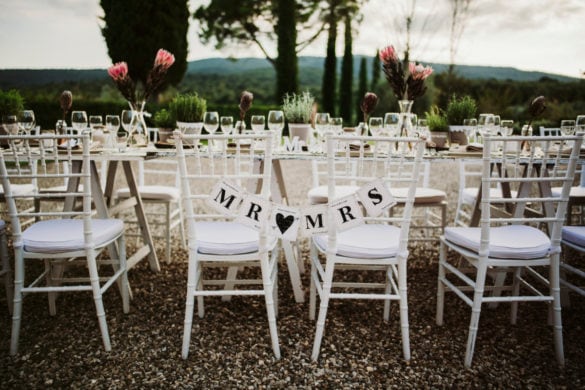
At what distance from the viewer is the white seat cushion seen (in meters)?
1.88

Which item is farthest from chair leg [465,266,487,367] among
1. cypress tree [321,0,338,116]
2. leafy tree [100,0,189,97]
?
cypress tree [321,0,338,116]

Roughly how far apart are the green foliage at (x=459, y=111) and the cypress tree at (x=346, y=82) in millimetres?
12406

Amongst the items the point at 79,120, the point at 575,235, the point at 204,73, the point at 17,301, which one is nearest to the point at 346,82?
the point at 204,73

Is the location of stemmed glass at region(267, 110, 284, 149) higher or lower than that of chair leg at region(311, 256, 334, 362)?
higher

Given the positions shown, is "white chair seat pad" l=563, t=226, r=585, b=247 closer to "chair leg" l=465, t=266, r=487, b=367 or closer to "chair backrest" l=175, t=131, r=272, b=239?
"chair leg" l=465, t=266, r=487, b=367

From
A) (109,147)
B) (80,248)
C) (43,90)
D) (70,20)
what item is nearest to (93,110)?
(43,90)

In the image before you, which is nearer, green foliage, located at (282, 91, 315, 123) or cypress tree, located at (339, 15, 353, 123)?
green foliage, located at (282, 91, 315, 123)

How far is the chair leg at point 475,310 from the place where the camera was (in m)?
1.87

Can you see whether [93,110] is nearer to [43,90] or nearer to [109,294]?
[43,90]

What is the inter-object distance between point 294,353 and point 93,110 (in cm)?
1031

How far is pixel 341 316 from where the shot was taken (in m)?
2.41

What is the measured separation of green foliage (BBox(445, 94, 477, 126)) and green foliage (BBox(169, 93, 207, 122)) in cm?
169

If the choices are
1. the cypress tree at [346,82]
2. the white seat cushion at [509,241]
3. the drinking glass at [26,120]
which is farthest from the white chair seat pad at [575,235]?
the cypress tree at [346,82]

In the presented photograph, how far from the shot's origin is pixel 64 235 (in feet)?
6.54
